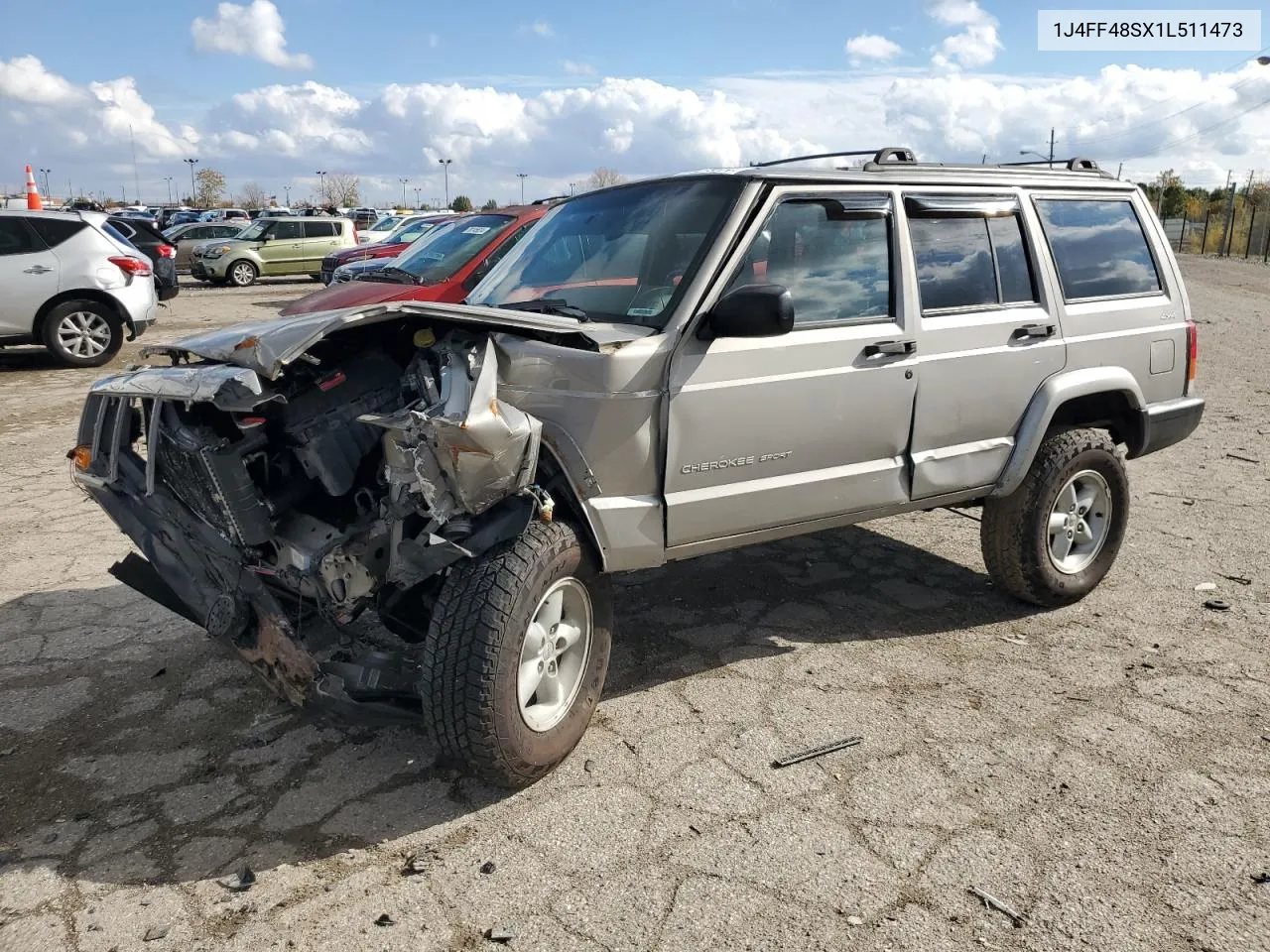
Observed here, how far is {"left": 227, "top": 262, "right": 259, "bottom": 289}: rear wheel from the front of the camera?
2415 cm

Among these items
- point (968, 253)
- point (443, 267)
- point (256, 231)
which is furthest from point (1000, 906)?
point (256, 231)

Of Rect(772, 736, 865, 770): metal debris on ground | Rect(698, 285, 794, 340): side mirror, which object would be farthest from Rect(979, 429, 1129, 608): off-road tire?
Rect(698, 285, 794, 340): side mirror

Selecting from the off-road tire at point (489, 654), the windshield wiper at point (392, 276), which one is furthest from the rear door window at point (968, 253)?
the windshield wiper at point (392, 276)

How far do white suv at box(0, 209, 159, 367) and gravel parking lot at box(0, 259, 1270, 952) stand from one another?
7116 mm

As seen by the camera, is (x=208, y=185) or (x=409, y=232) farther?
(x=208, y=185)

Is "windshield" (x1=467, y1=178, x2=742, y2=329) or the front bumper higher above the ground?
"windshield" (x1=467, y1=178, x2=742, y2=329)

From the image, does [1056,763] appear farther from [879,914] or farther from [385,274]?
[385,274]

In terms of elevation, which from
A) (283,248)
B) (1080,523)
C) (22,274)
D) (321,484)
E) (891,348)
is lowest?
(1080,523)

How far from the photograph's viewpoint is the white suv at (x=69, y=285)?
10867 millimetres

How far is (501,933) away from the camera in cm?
257

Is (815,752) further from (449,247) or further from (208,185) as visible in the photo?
(208,185)

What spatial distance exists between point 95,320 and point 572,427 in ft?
34.3

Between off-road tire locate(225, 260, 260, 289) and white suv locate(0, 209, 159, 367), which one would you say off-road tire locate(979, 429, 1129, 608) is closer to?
white suv locate(0, 209, 159, 367)

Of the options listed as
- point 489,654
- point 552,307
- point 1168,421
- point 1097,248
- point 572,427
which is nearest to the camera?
point 489,654
